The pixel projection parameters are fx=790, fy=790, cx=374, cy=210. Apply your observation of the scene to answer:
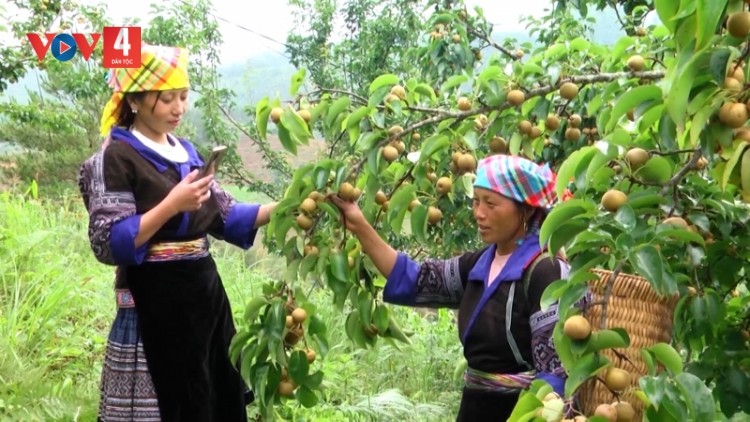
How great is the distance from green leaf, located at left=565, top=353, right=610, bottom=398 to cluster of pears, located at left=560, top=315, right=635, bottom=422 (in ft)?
0.06

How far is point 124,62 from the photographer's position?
2.17 m

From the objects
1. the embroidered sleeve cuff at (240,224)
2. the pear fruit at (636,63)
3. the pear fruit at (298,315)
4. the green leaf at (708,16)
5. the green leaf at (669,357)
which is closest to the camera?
the green leaf at (708,16)

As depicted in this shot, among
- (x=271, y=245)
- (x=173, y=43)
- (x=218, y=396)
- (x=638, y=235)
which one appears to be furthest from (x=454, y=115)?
(x=173, y=43)

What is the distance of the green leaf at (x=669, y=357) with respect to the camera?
1.00 metres

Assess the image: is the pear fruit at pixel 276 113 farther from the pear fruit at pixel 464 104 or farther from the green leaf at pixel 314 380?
the green leaf at pixel 314 380

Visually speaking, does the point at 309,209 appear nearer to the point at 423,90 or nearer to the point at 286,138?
the point at 286,138

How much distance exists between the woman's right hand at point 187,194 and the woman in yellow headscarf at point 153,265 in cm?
3

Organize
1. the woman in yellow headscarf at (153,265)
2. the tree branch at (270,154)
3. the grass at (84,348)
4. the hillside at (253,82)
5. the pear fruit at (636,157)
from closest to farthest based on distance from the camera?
the pear fruit at (636,157) < the woman in yellow headscarf at (153,265) < the grass at (84,348) < the tree branch at (270,154) < the hillside at (253,82)

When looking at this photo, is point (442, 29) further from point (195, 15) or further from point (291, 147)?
point (195, 15)

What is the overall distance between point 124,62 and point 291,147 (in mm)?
691

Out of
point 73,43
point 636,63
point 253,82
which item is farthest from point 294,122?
point 253,82

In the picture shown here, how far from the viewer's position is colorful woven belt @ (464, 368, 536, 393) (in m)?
1.77

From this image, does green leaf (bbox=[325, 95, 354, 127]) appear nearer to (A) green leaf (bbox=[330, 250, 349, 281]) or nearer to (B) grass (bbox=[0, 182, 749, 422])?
(A) green leaf (bbox=[330, 250, 349, 281])

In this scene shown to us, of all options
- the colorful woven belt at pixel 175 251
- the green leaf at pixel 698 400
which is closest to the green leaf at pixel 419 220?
the colorful woven belt at pixel 175 251
